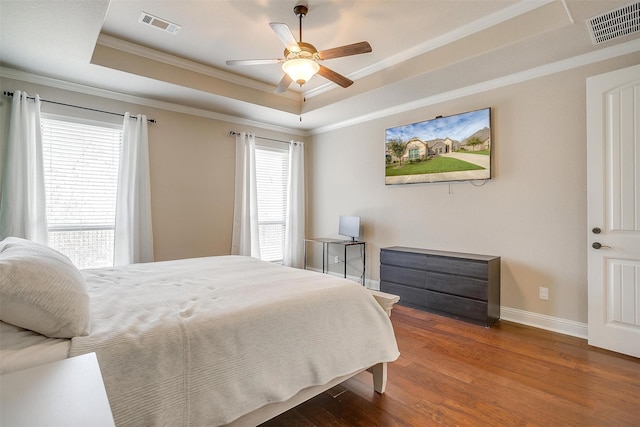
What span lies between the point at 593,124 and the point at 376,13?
211cm

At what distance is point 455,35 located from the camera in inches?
117

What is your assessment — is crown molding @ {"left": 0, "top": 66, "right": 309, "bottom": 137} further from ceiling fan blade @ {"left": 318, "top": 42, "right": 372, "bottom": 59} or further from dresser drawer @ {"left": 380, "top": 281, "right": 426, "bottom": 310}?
dresser drawer @ {"left": 380, "top": 281, "right": 426, "bottom": 310}

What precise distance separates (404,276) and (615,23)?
9.57 ft

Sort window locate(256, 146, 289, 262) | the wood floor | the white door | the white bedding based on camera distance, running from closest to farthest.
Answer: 1. the white bedding
2. the wood floor
3. the white door
4. window locate(256, 146, 289, 262)

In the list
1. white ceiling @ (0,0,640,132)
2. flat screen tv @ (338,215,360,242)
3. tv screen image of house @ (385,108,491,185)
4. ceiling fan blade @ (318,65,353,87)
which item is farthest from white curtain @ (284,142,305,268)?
ceiling fan blade @ (318,65,353,87)

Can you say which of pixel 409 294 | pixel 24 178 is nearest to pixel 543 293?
pixel 409 294

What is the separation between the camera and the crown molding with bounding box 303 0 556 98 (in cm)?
254

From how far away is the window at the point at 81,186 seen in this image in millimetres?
3410

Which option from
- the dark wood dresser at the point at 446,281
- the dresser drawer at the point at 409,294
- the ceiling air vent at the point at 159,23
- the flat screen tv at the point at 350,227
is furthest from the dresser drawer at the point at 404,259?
the ceiling air vent at the point at 159,23

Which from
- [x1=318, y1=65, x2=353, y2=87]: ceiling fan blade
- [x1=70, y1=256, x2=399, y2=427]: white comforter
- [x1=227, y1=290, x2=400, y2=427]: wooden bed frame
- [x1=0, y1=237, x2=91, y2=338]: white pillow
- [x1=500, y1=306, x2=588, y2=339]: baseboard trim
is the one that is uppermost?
[x1=318, y1=65, x2=353, y2=87]: ceiling fan blade

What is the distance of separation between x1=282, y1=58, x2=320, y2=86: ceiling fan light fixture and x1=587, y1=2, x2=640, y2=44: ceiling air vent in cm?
209

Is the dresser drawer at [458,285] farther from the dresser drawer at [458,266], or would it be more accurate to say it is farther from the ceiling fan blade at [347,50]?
the ceiling fan blade at [347,50]

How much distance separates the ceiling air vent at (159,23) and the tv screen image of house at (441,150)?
2821 millimetres

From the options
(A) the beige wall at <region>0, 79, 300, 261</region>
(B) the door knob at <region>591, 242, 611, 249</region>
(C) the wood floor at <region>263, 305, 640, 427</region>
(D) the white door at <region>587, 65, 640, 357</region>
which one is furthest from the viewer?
(A) the beige wall at <region>0, 79, 300, 261</region>
